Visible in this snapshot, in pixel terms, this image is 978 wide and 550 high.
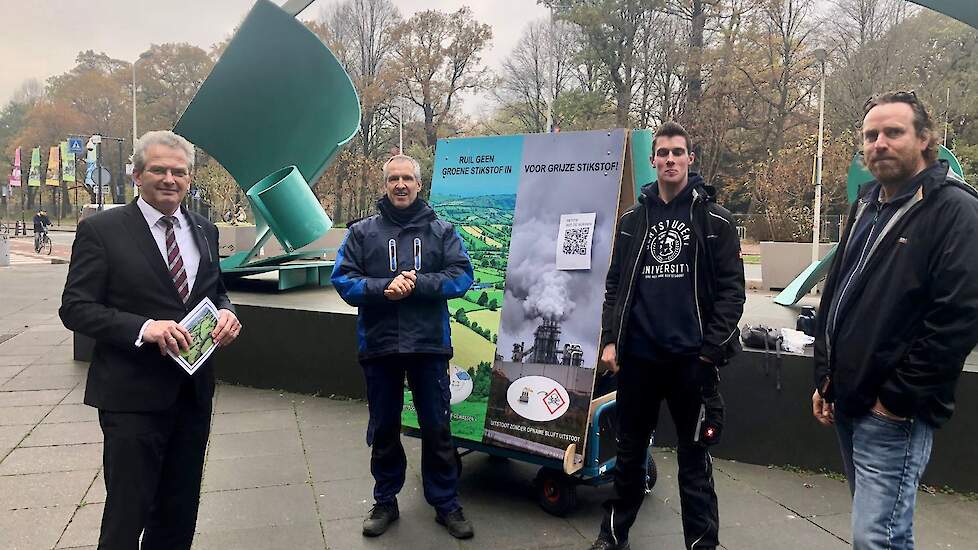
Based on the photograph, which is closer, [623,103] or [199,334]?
[199,334]

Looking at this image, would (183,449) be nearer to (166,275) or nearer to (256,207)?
(166,275)

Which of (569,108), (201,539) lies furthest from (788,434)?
(569,108)

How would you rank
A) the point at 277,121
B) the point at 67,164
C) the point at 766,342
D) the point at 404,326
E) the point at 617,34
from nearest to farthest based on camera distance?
the point at 404,326, the point at 766,342, the point at 277,121, the point at 617,34, the point at 67,164

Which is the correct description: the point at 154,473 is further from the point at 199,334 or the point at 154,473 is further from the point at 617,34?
the point at 617,34

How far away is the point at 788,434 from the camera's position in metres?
4.02

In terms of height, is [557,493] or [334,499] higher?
[557,493]

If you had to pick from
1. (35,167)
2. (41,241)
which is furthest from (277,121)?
(35,167)

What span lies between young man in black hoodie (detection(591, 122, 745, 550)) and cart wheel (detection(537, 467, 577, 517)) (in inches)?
21.1

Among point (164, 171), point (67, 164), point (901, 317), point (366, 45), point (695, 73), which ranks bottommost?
point (901, 317)

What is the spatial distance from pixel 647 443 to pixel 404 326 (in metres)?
1.21

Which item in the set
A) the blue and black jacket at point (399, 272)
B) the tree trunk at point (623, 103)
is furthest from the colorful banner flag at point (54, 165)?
the blue and black jacket at point (399, 272)

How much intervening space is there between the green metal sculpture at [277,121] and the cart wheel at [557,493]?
13.7ft

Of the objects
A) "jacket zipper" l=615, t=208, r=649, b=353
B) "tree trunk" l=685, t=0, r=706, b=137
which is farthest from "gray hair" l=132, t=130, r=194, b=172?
"tree trunk" l=685, t=0, r=706, b=137

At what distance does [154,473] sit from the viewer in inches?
89.1
